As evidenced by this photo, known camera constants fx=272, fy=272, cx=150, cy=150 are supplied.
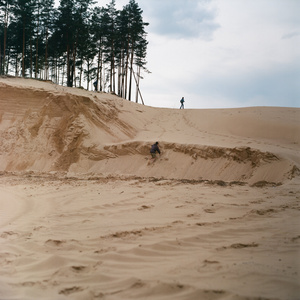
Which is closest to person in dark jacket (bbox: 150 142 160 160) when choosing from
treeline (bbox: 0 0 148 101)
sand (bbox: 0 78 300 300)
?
sand (bbox: 0 78 300 300)

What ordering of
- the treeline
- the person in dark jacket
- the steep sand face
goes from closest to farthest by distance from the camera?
the steep sand face → the person in dark jacket → the treeline

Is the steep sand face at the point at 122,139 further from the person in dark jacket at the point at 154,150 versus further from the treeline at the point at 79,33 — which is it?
the treeline at the point at 79,33

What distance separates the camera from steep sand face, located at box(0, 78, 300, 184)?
966 centimetres

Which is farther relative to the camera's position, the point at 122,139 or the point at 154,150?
the point at 122,139

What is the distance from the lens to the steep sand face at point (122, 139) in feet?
31.7

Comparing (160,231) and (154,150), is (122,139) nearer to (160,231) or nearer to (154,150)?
(154,150)

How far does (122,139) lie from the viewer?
13.1m

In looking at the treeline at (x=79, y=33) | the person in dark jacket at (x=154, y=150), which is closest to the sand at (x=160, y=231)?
the person in dark jacket at (x=154, y=150)

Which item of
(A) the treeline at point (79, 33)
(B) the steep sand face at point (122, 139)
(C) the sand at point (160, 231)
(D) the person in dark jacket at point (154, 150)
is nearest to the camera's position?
(C) the sand at point (160, 231)

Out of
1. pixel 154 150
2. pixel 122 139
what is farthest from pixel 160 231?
pixel 122 139

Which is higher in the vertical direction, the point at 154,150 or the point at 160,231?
the point at 154,150

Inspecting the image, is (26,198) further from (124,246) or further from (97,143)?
(97,143)

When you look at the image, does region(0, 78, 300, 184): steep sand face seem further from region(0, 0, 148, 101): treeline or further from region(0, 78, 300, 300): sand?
region(0, 0, 148, 101): treeline

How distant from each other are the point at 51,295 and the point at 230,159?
26.8 feet
